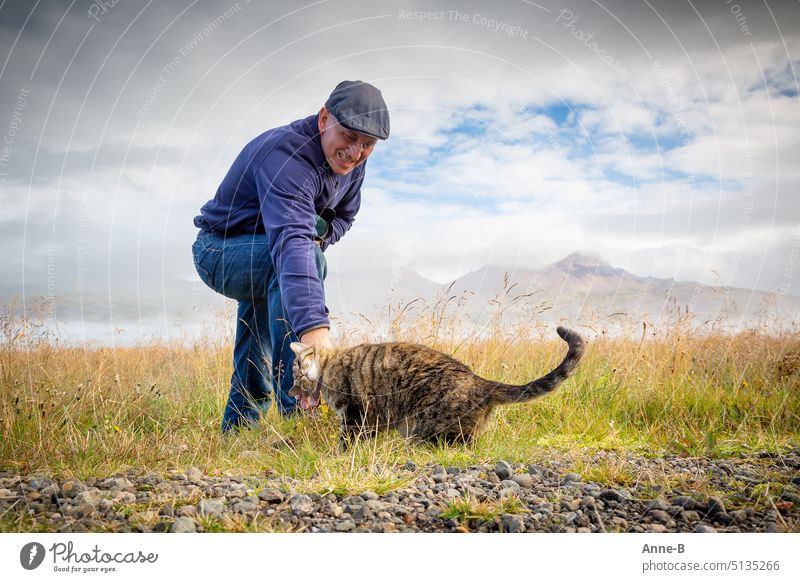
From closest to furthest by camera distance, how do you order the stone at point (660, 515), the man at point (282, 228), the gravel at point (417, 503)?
the gravel at point (417, 503)
the stone at point (660, 515)
the man at point (282, 228)

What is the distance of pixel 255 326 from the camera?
4535 millimetres

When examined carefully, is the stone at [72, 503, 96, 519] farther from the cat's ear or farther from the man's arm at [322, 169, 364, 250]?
the man's arm at [322, 169, 364, 250]

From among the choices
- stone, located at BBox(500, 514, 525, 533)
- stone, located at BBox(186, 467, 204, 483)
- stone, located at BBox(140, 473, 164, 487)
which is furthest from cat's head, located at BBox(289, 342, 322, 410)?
stone, located at BBox(500, 514, 525, 533)

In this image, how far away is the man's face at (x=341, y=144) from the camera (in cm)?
377

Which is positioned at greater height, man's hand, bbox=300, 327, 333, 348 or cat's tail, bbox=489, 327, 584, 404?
man's hand, bbox=300, 327, 333, 348

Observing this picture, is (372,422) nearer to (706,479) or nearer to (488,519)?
(488,519)

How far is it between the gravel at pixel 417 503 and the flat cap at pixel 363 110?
2.08 metres

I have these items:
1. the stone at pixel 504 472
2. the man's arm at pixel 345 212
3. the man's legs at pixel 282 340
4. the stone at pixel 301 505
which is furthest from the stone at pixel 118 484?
the man's arm at pixel 345 212

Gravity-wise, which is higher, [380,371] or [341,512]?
[380,371]

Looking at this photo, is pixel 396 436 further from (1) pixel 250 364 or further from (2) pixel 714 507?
(2) pixel 714 507

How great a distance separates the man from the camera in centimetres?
354

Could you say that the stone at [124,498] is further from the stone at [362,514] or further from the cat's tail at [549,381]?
the cat's tail at [549,381]

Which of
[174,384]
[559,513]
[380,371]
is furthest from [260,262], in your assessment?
[559,513]
